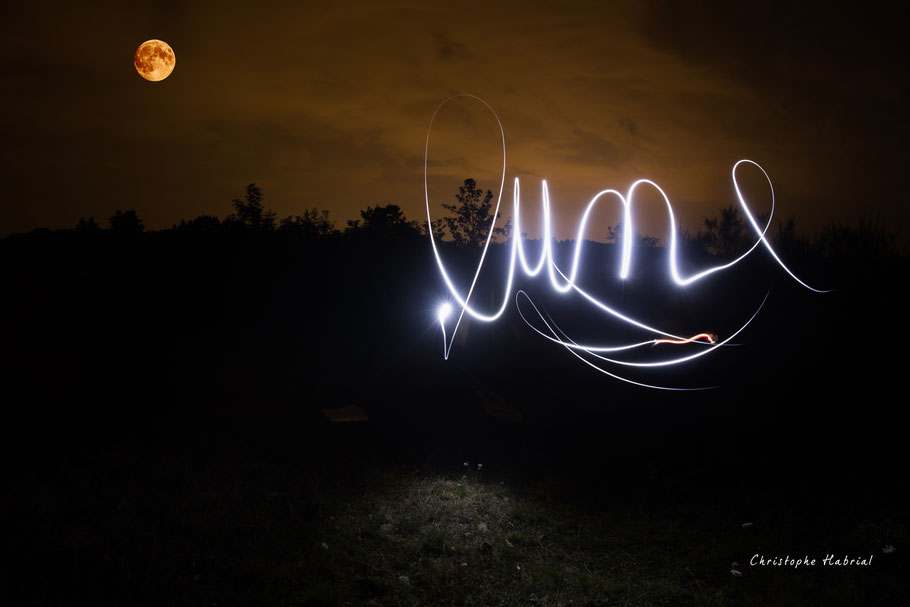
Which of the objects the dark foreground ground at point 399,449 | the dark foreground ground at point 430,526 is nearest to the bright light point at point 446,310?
the dark foreground ground at point 399,449

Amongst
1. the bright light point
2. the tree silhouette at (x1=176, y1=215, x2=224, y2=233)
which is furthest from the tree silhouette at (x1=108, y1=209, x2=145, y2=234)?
the bright light point

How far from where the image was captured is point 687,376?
1043 centimetres

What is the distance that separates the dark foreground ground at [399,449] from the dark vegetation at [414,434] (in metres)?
0.04

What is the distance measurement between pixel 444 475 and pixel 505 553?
2.64 metres

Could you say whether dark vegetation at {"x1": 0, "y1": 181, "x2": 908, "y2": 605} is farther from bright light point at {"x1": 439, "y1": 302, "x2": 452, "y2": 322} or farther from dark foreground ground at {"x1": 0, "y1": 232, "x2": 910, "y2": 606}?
bright light point at {"x1": 439, "y1": 302, "x2": 452, "y2": 322}

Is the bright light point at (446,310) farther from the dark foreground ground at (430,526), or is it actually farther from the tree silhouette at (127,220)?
the tree silhouette at (127,220)

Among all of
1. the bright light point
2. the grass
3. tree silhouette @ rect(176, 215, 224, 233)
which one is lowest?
the grass

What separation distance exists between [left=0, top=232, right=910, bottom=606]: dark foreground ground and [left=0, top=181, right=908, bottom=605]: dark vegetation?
0.04 meters

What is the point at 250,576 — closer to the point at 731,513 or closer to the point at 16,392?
the point at 731,513

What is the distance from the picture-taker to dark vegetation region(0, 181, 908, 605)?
19.1 feet

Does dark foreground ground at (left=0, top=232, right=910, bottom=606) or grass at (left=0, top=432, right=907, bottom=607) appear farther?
dark foreground ground at (left=0, top=232, right=910, bottom=606)

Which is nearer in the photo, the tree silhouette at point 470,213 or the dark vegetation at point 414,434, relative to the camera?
the dark vegetation at point 414,434

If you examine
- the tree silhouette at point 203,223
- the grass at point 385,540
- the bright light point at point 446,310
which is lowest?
the grass at point 385,540

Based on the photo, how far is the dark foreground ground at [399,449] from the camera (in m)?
5.77
